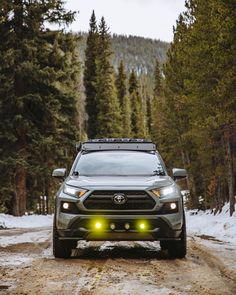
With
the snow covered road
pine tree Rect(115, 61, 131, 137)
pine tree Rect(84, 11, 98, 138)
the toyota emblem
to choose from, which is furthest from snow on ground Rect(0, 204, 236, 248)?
pine tree Rect(115, 61, 131, 137)

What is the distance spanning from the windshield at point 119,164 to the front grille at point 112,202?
3.39 ft

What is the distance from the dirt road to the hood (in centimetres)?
108

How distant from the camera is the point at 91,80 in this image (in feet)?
190

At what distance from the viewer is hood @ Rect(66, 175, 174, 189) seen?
296 inches

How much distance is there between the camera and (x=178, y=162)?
39.9 m

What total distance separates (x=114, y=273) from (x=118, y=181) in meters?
1.88

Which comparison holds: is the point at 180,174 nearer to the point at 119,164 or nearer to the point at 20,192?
the point at 119,164

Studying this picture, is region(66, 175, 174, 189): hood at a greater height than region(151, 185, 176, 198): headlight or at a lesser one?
greater

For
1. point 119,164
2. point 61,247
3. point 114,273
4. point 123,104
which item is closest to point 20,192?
point 119,164

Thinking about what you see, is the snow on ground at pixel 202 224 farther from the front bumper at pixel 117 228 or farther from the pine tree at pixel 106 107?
the pine tree at pixel 106 107

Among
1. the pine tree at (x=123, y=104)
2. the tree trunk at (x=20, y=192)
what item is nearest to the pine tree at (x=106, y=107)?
the pine tree at (x=123, y=104)

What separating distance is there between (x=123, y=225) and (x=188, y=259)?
1191 mm

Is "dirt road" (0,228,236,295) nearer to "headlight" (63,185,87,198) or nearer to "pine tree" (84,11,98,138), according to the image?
"headlight" (63,185,87,198)

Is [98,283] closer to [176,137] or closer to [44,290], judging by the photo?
[44,290]
